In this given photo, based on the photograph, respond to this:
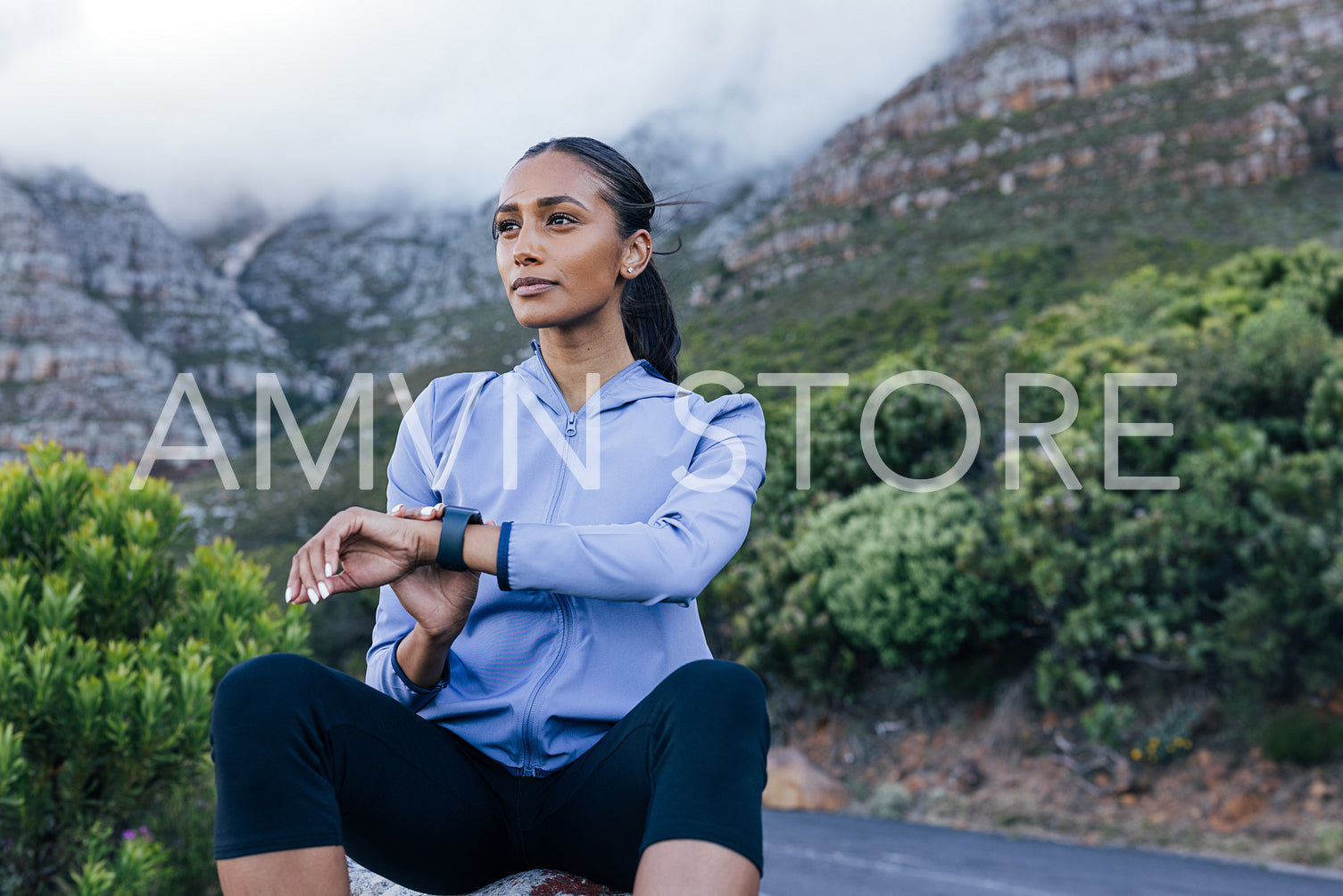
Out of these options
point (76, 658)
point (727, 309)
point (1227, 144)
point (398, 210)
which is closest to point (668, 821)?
point (76, 658)

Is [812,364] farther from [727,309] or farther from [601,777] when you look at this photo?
[601,777]

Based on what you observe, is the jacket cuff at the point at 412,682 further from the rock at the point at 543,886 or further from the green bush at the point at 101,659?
the green bush at the point at 101,659

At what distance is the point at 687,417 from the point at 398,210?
79.0m

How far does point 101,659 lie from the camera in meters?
3.18

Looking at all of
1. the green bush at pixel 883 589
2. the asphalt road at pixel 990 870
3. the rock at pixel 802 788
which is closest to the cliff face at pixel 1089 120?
the green bush at pixel 883 589

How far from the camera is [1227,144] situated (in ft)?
89.4

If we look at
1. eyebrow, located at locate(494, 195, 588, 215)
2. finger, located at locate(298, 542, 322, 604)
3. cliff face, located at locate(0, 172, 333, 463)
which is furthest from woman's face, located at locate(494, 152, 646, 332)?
cliff face, located at locate(0, 172, 333, 463)

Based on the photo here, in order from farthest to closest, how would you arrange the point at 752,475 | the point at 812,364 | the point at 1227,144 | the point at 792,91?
the point at 792,91 → the point at 1227,144 → the point at 812,364 → the point at 752,475

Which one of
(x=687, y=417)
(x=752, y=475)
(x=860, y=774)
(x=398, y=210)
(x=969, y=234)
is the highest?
(x=398, y=210)

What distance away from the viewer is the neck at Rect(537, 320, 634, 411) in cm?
166

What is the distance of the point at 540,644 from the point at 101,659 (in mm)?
2600

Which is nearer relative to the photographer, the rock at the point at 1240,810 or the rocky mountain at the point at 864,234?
the rock at the point at 1240,810

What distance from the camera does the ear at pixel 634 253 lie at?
1.69 metres

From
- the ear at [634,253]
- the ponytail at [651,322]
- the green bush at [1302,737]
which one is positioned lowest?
the green bush at [1302,737]
